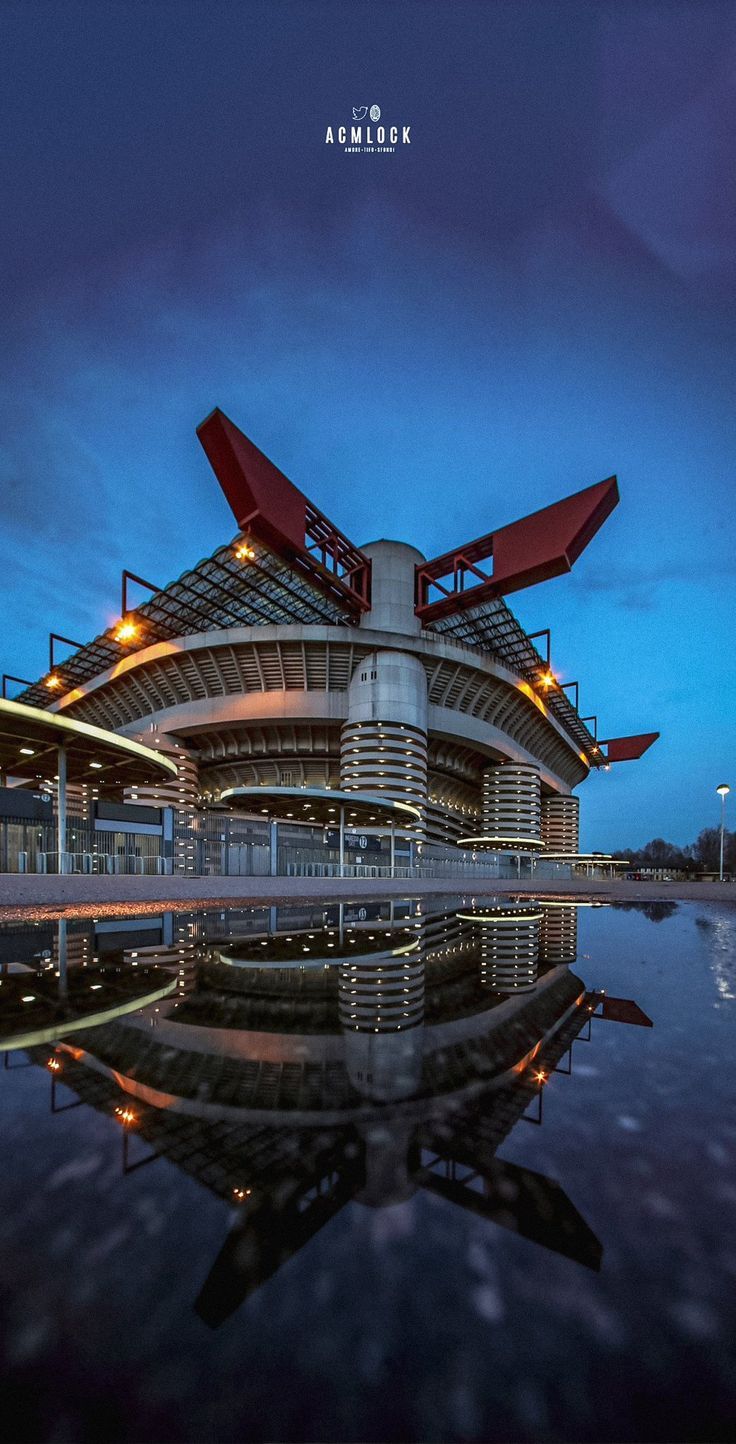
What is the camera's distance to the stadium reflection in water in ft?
5.47

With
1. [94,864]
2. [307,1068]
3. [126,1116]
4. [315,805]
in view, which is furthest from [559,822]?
[126,1116]

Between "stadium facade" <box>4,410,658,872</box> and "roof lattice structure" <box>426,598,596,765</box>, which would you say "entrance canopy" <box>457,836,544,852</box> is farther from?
"roof lattice structure" <box>426,598,596,765</box>

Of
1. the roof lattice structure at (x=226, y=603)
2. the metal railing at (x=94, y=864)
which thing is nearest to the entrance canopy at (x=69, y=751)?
the metal railing at (x=94, y=864)

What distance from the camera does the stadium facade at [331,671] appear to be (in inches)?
1345

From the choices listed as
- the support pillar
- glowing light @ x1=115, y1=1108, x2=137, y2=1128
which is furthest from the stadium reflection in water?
the support pillar

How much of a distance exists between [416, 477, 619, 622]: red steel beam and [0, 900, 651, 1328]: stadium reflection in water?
3302cm

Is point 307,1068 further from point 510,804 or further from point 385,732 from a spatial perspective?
point 510,804

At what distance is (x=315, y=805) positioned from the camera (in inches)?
1035

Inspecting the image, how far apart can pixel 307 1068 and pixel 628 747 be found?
3477 inches

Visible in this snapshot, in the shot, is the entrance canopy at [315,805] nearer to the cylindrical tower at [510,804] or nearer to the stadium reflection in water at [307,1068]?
the stadium reflection in water at [307,1068]

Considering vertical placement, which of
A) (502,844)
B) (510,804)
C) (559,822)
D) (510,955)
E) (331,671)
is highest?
(331,671)

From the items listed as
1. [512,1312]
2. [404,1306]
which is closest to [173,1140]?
[404,1306]

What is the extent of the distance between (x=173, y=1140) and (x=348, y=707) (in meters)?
39.3

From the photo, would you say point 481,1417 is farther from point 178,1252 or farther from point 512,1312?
point 178,1252
